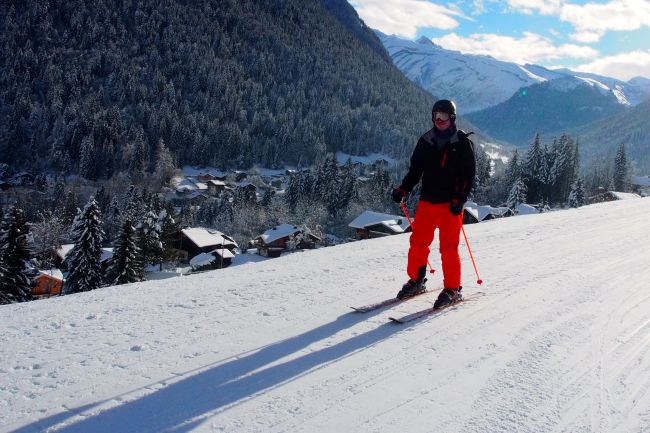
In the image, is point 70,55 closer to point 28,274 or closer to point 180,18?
point 180,18

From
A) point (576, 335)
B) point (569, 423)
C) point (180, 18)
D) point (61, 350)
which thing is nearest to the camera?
point (569, 423)

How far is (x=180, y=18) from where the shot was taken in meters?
151

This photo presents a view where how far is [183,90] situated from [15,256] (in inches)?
4455

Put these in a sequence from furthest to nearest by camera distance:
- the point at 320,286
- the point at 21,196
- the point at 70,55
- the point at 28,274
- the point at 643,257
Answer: the point at 70,55 → the point at 21,196 → the point at 28,274 → the point at 643,257 → the point at 320,286

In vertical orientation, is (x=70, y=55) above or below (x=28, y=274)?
above

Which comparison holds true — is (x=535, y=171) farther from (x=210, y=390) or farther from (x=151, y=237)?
(x=210, y=390)

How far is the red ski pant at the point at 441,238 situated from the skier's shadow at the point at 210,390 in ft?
3.62

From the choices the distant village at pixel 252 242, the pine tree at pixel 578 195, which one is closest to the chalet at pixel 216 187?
the distant village at pixel 252 242

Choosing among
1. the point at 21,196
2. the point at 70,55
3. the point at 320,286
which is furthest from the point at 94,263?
the point at 70,55

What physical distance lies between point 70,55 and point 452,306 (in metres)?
142

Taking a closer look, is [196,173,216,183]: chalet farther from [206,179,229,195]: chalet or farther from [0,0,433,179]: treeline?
[0,0,433,179]: treeline

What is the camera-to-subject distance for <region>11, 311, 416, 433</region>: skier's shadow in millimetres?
2279

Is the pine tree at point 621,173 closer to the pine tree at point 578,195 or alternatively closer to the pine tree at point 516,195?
the pine tree at point 578,195

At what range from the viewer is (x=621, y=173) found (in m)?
68.1
